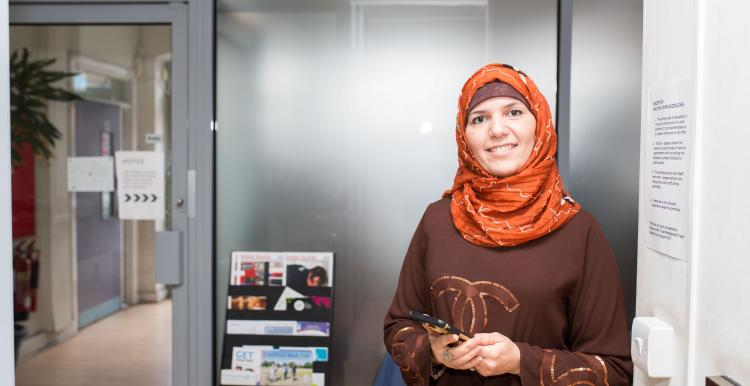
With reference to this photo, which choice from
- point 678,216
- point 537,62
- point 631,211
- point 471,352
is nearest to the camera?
point 678,216

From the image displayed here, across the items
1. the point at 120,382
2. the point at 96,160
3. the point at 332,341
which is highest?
the point at 96,160

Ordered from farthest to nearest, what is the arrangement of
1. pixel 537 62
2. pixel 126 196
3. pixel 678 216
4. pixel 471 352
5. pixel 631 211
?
pixel 126 196 < pixel 537 62 < pixel 631 211 < pixel 471 352 < pixel 678 216

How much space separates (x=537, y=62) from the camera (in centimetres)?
241

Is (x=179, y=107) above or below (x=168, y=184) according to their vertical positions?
above

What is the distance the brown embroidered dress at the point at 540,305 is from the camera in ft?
4.45

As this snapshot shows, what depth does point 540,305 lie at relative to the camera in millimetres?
1399

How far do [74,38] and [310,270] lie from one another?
1373 millimetres

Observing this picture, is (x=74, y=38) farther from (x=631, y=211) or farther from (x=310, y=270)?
(x=631, y=211)

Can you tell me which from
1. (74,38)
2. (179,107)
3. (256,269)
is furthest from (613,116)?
(74,38)

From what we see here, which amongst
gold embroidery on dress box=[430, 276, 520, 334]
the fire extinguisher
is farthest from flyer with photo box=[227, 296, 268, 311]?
gold embroidery on dress box=[430, 276, 520, 334]

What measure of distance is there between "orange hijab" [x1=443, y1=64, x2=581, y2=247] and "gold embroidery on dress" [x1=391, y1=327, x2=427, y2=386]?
0.28 m

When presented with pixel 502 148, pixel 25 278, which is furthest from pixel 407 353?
pixel 25 278

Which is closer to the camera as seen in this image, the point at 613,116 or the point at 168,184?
the point at 613,116

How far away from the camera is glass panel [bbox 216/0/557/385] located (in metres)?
2.46
